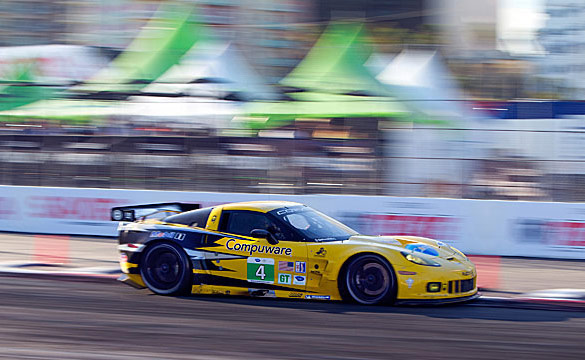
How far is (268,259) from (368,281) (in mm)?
1080

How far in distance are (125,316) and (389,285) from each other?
8.64 ft

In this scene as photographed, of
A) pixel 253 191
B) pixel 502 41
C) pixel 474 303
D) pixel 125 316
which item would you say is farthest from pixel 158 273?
pixel 502 41

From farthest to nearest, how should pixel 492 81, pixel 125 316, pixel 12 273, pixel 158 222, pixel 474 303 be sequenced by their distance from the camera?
pixel 492 81 < pixel 12 273 < pixel 158 222 < pixel 474 303 < pixel 125 316

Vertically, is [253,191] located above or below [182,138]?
below

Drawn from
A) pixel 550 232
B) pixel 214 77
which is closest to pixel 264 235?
pixel 550 232

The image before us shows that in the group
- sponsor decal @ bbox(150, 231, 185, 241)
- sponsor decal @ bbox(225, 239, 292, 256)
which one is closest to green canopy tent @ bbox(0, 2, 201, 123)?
sponsor decal @ bbox(150, 231, 185, 241)

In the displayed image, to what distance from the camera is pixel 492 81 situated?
2019cm

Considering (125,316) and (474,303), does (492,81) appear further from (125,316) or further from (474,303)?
(125,316)

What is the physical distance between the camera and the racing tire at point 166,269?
8.52m

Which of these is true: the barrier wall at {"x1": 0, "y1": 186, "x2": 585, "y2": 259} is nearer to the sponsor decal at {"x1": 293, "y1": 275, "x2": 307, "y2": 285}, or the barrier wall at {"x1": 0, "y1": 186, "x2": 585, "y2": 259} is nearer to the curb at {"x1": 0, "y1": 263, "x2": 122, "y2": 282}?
the curb at {"x1": 0, "y1": 263, "x2": 122, "y2": 282}

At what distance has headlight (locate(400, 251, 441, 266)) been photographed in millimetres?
7754

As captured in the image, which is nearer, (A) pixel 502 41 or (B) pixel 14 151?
(B) pixel 14 151

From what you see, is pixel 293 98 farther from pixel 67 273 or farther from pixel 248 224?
pixel 248 224

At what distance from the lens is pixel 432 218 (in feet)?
44.7
